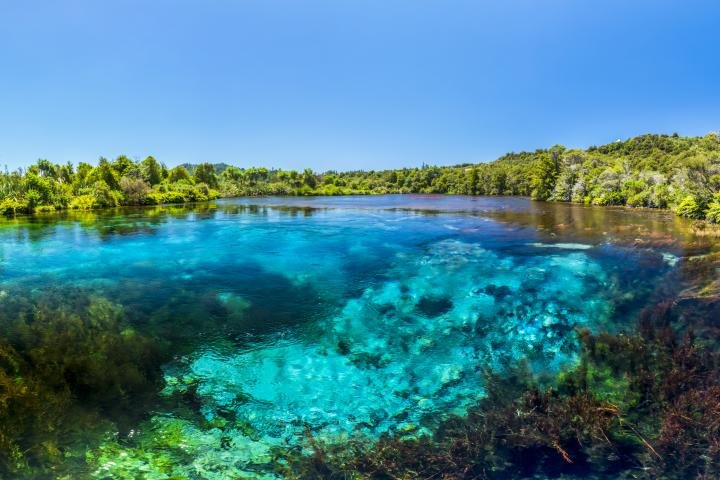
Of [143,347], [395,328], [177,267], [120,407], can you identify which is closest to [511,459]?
[395,328]

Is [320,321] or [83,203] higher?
[83,203]

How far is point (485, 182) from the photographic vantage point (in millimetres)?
89125

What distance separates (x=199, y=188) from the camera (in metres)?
68.0

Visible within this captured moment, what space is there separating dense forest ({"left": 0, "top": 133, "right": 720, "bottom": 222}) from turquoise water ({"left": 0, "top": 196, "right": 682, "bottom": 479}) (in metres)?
18.3

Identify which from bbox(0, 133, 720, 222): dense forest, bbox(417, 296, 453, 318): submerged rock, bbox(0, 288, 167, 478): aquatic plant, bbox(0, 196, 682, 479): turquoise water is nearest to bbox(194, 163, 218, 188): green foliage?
bbox(0, 133, 720, 222): dense forest

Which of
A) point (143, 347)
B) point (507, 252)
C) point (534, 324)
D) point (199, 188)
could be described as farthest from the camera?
point (199, 188)

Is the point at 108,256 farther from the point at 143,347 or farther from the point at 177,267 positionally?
the point at 143,347

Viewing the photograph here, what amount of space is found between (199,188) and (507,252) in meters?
63.9

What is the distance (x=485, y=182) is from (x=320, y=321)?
86656 millimetres

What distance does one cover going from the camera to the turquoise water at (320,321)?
621cm

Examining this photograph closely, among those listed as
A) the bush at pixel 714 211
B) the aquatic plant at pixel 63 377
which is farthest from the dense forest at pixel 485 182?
the aquatic plant at pixel 63 377

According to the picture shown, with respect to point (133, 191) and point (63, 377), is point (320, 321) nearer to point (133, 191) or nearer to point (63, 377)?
point (63, 377)

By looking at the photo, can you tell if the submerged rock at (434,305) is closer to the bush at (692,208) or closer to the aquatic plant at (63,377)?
the aquatic plant at (63,377)

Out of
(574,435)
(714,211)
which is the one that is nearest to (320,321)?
(574,435)
